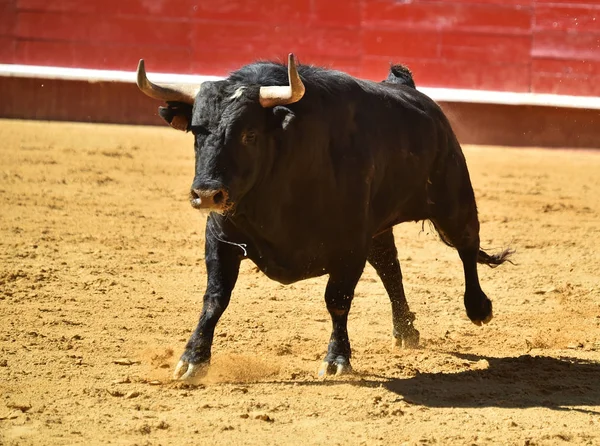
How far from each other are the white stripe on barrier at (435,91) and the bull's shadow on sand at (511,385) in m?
5.41

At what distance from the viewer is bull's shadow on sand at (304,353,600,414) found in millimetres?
4176

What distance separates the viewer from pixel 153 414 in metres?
3.82

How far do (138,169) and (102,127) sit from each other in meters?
1.28

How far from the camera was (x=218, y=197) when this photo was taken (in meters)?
3.97

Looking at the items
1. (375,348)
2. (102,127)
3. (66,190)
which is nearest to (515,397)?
(375,348)

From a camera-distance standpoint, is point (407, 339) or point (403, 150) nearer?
point (403, 150)

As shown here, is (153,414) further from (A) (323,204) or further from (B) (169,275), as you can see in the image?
(B) (169,275)

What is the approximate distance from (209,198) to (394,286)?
162cm

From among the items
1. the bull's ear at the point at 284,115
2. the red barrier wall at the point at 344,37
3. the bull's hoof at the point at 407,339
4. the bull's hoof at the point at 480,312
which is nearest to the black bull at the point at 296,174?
the bull's ear at the point at 284,115

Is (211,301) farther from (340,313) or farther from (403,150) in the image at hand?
(403,150)

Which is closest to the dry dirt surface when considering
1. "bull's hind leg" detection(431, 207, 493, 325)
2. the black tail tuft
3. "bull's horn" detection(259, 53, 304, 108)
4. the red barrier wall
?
"bull's hind leg" detection(431, 207, 493, 325)

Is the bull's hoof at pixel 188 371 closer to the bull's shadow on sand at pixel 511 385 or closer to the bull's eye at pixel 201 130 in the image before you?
the bull's shadow on sand at pixel 511 385

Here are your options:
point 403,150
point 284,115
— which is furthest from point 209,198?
point 403,150

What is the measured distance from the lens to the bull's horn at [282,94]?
13.7 ft
